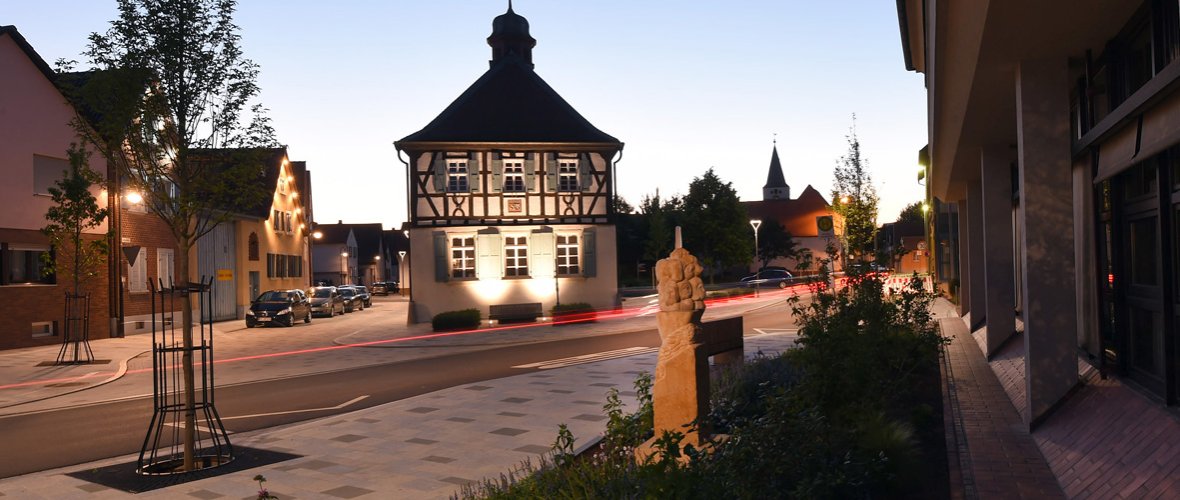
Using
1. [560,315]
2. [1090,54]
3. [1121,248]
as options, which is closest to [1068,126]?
[1090,54]

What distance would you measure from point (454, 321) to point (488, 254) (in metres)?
5.02

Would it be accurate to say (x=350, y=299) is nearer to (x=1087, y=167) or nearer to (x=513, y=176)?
(x=513, y=176)

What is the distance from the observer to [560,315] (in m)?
32.4

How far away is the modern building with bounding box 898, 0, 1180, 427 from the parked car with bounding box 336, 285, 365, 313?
1663 inches

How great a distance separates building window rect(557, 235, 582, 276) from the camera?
35.5 meters

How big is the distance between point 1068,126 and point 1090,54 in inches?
25.8

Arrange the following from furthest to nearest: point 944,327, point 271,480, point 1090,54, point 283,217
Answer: point 283,217 < point 944,327 < point 271,480 < point 1090,54

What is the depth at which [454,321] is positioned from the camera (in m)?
30.4

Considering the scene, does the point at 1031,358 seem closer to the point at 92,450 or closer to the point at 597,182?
the point at 92,450

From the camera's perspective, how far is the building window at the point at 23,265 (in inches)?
1026

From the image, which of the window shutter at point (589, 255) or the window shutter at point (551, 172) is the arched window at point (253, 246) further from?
the window shutter at point (589, 255)

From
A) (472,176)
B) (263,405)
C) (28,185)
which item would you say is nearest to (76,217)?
(28,185)

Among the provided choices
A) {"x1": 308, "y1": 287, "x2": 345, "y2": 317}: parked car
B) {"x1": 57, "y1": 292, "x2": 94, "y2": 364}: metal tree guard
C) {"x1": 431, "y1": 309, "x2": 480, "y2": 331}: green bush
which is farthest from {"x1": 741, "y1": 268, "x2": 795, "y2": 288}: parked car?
{"x1": 57, "y1": 292, "x2": 94, "y2": 364}: metal tree guard

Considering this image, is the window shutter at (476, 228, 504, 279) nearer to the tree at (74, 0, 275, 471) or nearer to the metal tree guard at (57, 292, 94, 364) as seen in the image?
the metal tree guard at (57, 292, 94, 364)
